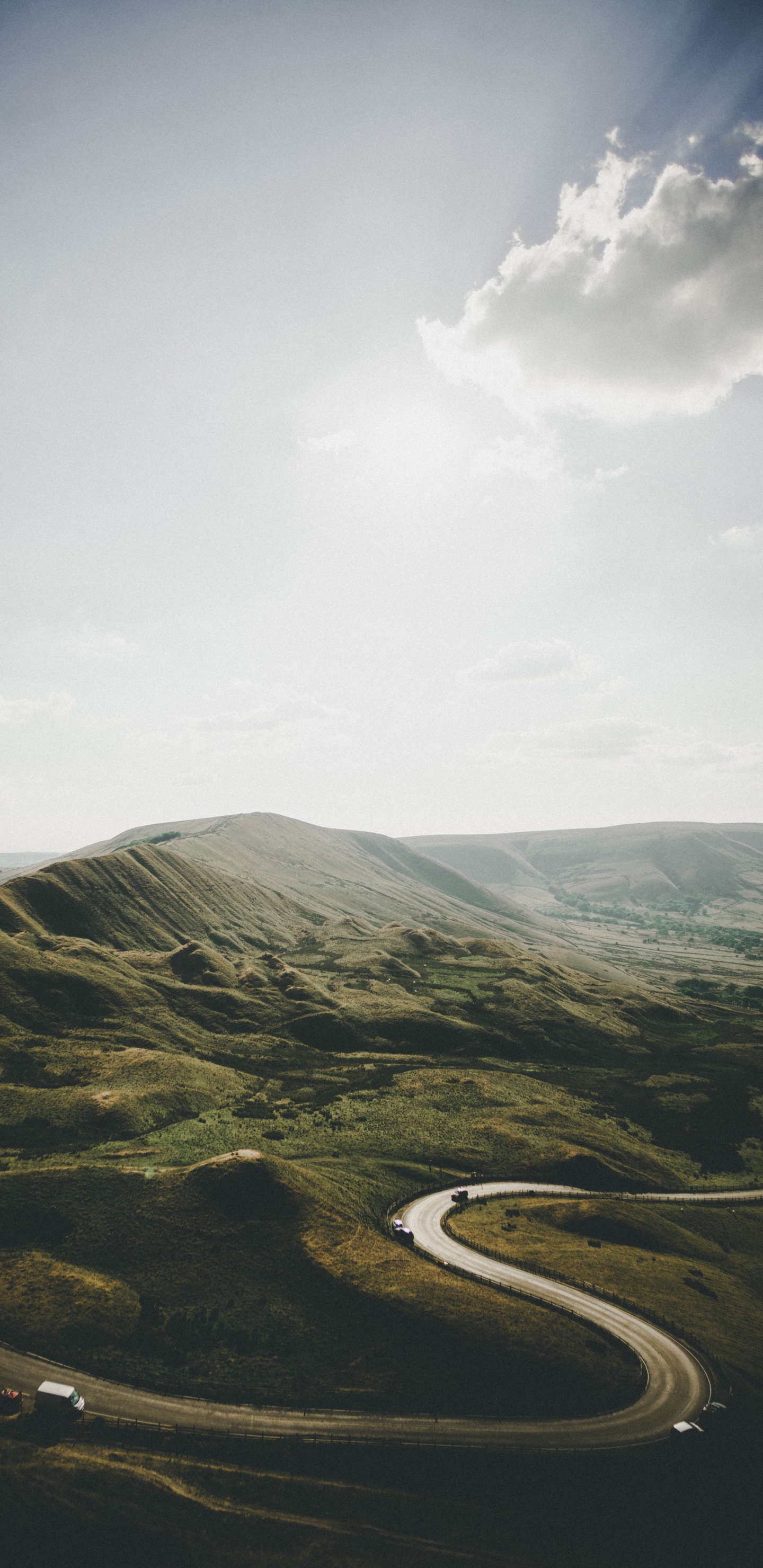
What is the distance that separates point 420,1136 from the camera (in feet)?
308

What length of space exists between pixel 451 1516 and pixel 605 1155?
218 ft

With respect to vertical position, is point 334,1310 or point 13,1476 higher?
point 13,1476

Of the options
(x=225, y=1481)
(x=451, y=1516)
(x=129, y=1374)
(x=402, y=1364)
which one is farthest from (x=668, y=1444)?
(x=129, y=1374)

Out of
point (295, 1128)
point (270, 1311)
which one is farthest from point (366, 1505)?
point (295, 1128)

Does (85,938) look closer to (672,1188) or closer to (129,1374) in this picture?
(129,1374)

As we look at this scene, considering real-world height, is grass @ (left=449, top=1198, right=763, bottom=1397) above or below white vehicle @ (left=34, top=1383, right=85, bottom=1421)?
below

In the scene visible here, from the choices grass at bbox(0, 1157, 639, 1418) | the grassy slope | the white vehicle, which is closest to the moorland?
grass at bbox(0, 1157, 639, 1418)

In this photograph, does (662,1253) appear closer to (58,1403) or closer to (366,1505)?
(366,1505)

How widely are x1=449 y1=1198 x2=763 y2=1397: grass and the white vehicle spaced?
39510 mm

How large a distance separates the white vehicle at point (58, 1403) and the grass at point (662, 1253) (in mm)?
39510

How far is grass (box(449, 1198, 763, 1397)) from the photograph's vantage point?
170ft

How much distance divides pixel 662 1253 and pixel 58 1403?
60.6 metres

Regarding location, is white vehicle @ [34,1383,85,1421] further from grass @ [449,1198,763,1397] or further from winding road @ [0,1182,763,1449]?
grass @ [449,1198,763,1397]

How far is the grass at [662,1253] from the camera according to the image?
5184 centimetres
